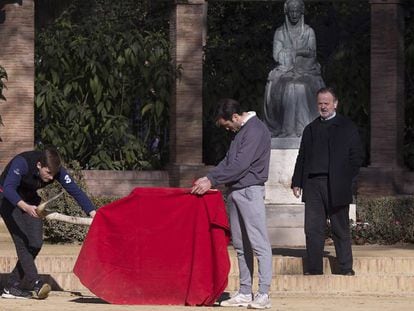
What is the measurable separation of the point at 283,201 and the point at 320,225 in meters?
3.65

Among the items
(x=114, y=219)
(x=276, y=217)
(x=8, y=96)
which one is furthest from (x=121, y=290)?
(x=8, y=96)

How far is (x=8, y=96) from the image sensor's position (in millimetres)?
24438

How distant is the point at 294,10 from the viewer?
64.8 feet

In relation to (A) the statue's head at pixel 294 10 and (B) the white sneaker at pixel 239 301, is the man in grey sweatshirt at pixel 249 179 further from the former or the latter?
(A) the statue's head at pixel 294 10

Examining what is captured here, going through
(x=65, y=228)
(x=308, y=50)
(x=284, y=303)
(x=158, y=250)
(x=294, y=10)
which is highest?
(x=294, y=10)

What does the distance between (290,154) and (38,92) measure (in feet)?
24.8

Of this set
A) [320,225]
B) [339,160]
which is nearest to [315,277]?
[320,225]

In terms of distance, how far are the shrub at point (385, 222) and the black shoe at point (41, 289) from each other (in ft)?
18.9

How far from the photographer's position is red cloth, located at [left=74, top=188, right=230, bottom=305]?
13633 mm

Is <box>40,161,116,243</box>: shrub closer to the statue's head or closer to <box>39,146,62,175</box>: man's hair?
the statue's head

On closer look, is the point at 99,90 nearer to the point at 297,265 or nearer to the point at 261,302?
the point at 297,265

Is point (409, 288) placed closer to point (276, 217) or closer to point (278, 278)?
point (278, 278)

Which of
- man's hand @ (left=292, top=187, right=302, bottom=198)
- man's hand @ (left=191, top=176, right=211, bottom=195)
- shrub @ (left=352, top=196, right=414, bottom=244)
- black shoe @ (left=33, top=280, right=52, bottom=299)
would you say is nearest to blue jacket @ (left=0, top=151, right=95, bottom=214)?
black shoe @ (left=33, top=280, right=52, bottom=299)

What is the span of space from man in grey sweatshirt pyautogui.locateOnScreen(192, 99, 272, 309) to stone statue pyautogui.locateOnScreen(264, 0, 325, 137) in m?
5.97
